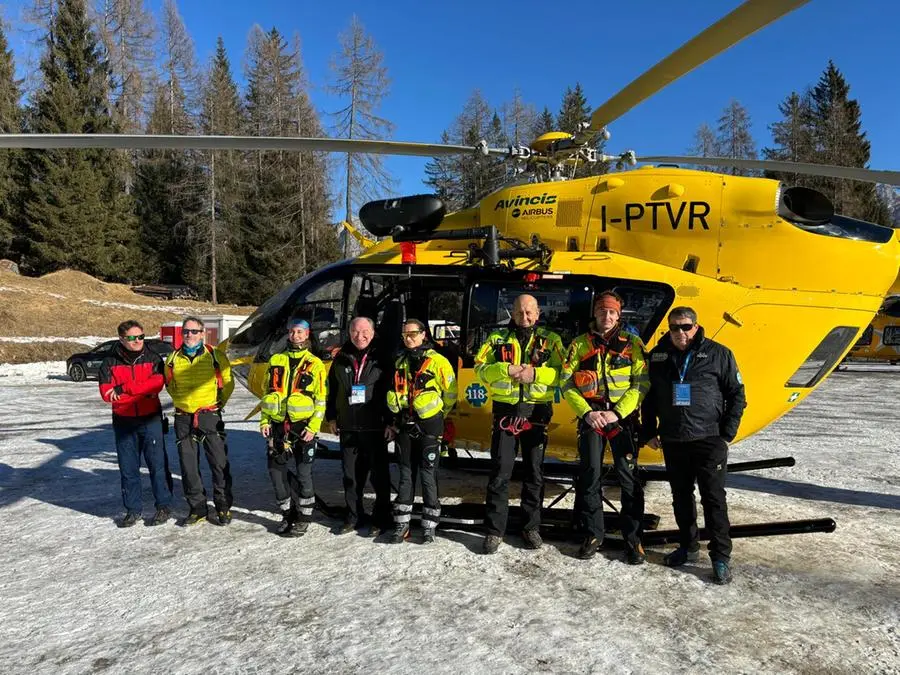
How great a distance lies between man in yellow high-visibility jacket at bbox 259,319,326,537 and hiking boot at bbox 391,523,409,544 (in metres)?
0.73

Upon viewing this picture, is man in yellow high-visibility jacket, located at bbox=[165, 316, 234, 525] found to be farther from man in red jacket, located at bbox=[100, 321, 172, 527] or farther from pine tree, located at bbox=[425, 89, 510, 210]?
pine tree, located at bbox=[425, 89, 510, 210]

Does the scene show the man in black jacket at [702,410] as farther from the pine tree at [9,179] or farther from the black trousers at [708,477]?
the pine tree at [9,179]

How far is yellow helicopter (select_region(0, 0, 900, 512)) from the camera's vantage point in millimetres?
4652

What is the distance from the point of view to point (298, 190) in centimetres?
3241

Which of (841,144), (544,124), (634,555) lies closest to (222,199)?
(544,124)

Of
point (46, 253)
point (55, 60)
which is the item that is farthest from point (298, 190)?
point (55, 60)

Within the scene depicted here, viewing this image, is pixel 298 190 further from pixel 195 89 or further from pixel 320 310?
pixel 320 310

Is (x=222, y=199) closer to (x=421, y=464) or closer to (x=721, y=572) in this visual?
(x=421, y=464)

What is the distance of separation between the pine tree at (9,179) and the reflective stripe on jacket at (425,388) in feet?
114

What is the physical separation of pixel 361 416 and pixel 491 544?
4.49ft

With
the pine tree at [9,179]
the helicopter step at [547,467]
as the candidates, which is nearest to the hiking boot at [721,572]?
the helicopter step at [547,467]

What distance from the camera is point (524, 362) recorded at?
13.5 feet

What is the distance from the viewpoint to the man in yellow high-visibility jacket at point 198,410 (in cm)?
468

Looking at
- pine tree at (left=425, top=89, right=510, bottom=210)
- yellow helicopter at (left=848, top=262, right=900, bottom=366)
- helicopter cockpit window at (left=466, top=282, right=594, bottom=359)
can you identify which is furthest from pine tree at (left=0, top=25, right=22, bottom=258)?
yellow helicopter at (left=848, top=262, right=900, bottom=366)
